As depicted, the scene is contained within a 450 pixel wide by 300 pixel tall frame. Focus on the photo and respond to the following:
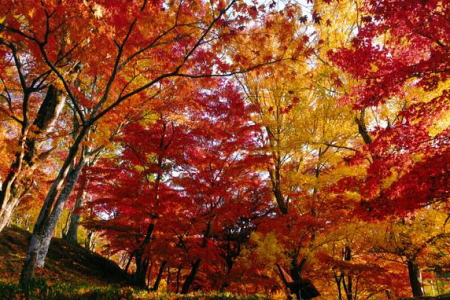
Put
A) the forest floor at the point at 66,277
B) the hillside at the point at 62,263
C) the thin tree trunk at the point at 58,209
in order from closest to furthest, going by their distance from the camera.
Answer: the forest floor at the point at 66,277 < the thin tree trunk at the point at 58,209 < the hillside at the point at 62,263

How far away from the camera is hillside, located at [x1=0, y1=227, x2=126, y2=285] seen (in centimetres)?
873

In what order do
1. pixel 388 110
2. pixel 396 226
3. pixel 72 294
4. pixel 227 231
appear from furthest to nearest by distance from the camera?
pixel 227 231 → pixel 388 110 → pixel 396 226 → pixel 72 294

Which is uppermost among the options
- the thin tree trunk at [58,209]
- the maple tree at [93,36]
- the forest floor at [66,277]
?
the maple tree at [93,36]

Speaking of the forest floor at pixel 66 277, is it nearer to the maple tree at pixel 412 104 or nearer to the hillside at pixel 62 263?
the hillside at pixel 62 263

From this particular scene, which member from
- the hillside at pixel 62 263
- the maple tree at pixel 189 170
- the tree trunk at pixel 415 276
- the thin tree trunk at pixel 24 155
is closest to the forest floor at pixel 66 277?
the hillside at pixel 62 263

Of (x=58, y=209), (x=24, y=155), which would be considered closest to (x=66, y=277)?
(x=58, y=209)

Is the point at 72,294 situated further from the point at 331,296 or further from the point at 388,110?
the point at 331,296

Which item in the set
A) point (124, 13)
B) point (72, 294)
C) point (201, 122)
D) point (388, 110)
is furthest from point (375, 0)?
point (72, 294)

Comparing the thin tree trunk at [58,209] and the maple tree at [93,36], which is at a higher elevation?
the maple tree at [93,36]

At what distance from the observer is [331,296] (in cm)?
1695

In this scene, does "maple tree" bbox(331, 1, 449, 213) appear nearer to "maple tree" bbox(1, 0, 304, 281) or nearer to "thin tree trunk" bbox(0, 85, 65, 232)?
"maple tree" bbox(1, 0, 304, 281)

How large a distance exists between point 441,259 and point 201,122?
9.44m

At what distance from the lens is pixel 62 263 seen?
11.4 m

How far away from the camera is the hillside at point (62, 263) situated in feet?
28.7
